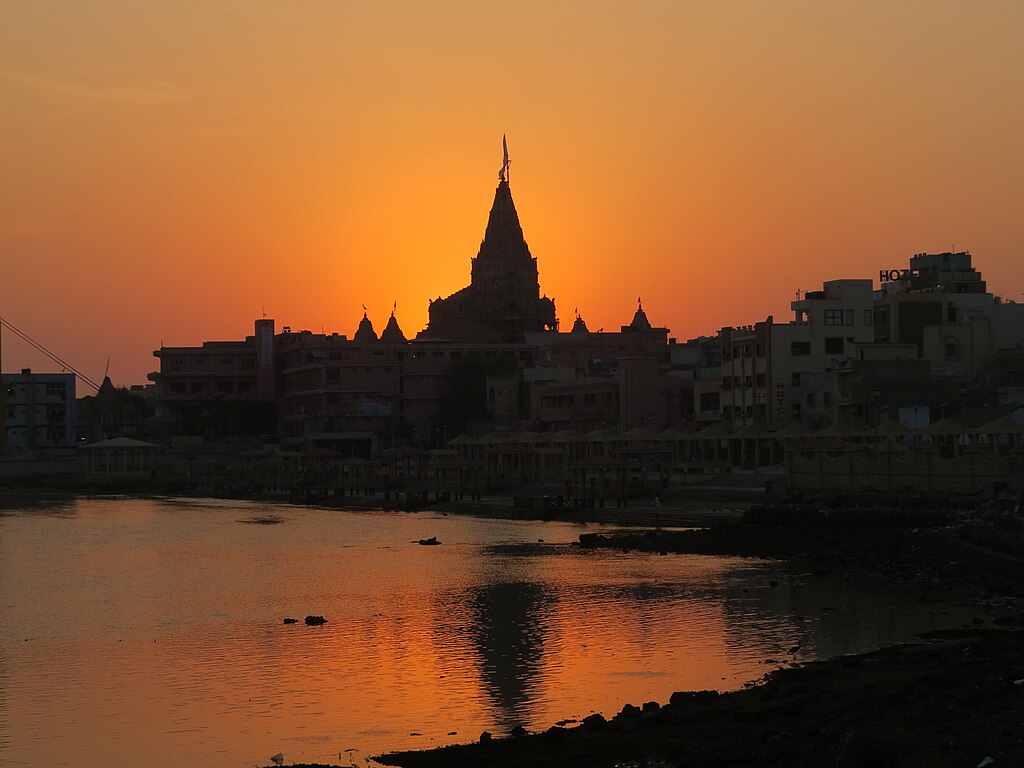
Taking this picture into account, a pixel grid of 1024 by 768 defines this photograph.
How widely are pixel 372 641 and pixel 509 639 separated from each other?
3355 millimetres

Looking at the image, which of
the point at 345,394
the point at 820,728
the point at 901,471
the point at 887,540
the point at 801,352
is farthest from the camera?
the point at 345,394

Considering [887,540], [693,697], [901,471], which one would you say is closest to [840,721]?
[693,697]

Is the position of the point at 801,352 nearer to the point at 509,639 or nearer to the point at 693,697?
the point at 509,639

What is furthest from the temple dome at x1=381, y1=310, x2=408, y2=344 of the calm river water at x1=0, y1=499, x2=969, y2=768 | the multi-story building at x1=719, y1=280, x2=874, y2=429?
the calm river water at x1=0, y1=499, x2=969, y2=768

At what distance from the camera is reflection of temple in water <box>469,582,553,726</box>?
99.1 ft

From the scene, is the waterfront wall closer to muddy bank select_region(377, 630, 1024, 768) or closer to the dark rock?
muddy bank select_region(377, 630, 1024, 768)

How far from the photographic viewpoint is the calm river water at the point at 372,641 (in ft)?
91.1

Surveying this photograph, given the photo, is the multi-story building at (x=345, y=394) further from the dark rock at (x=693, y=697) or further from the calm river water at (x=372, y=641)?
the dark rock at (x=693, y=697)

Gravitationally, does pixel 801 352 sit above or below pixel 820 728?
above

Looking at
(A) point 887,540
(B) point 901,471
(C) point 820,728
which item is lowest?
(C) point 820,728

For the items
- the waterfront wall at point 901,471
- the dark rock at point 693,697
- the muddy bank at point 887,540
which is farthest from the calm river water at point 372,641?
the waterfront wall at point 901,471

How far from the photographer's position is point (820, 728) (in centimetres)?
2288

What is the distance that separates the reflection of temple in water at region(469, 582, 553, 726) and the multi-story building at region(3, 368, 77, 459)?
13009cm

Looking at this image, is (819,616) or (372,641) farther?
(819,616)
